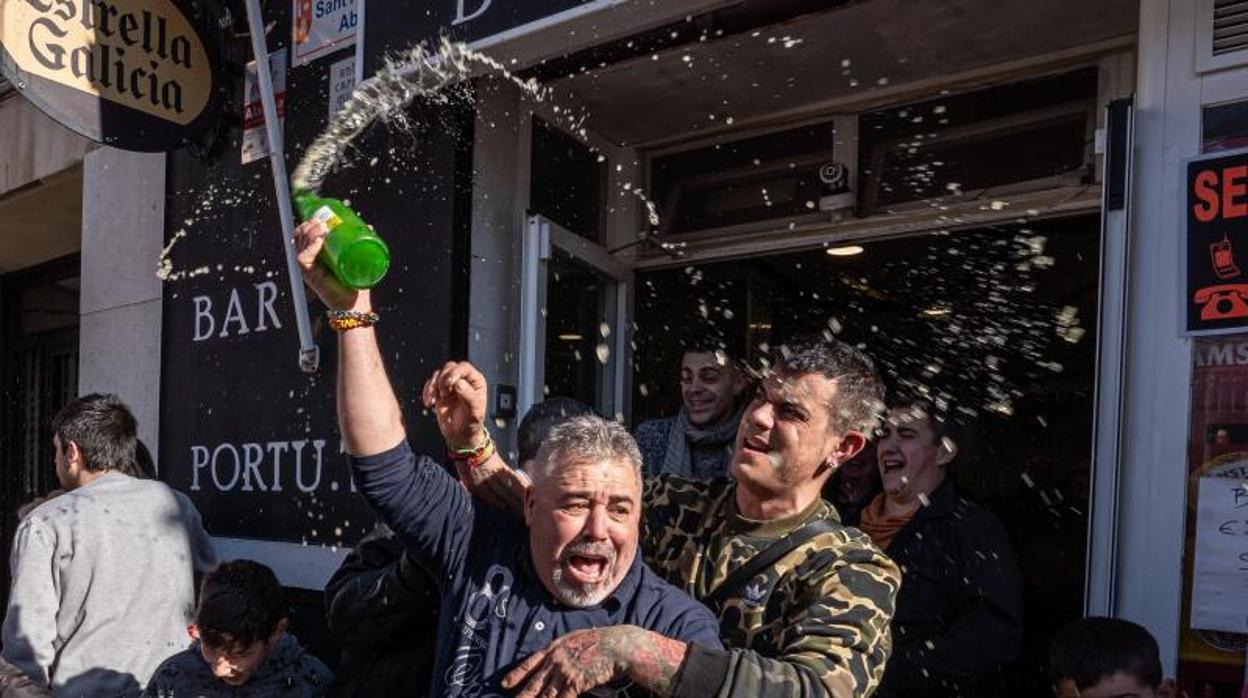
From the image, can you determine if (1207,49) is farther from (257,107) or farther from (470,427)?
(257,107)

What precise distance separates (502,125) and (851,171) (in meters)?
1.65

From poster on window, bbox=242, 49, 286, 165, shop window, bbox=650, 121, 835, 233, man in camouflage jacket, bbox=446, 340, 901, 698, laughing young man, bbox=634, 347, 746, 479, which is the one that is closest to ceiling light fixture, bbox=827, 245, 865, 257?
shop window, bbox=650, 121, 835, 233

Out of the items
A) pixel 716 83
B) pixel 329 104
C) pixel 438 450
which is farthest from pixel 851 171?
pixel 329 104

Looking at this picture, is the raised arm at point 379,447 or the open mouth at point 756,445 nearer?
the raised arm at point 379,447

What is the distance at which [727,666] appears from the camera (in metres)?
2.01

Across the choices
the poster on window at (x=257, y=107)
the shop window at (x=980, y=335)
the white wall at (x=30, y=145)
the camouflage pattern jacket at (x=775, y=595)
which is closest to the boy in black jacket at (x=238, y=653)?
the camouflage pattern jacket at (x=775, y=595)

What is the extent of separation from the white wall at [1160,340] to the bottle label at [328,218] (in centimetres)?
248

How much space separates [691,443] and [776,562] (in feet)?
6.92

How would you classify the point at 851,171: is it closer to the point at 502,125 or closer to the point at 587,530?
the point at 502,125

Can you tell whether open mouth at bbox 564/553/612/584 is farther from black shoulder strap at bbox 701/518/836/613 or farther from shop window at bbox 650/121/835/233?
shop window at bbox 650/121/835/233

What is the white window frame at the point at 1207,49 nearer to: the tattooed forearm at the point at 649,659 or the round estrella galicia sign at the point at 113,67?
the tattooed forearm at the point at 649,659

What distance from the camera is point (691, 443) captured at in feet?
14.8

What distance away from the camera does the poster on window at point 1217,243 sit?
10.4 ft

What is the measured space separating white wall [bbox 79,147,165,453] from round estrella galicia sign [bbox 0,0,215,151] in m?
0.99
